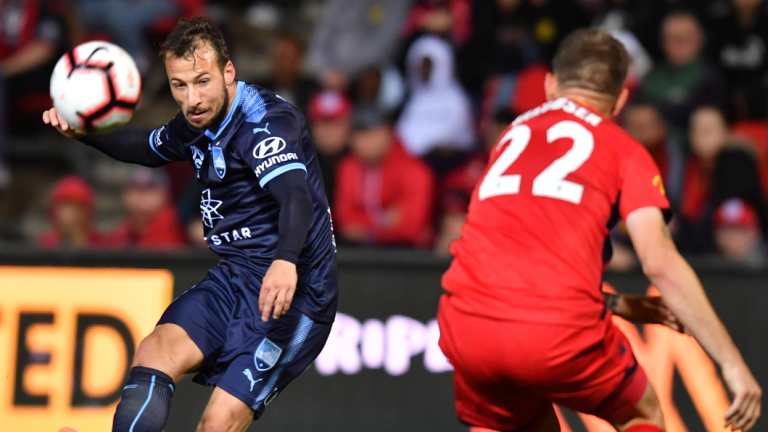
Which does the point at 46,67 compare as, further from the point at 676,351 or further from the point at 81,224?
the point at 676,351

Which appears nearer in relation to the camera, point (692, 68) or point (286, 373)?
point (286, 373)

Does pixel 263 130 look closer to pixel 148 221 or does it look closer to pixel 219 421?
pixel 219 421

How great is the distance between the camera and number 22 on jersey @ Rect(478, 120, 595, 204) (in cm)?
493

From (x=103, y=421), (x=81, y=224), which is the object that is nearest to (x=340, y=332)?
(x=103, y=421)

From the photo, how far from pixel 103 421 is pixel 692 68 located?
5586 millimetres

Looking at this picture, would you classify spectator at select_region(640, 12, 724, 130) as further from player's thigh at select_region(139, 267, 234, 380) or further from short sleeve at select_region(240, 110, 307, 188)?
player's thigh at select_region(139, 267, 234, 380)

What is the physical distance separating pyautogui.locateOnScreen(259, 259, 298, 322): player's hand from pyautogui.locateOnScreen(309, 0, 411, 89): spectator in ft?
22.2

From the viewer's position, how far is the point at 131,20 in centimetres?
1241

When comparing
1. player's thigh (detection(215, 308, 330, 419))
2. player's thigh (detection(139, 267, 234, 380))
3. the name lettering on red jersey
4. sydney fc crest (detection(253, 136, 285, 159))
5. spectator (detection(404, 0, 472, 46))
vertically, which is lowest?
player's thigh (detection(215, 308, 330, 419))

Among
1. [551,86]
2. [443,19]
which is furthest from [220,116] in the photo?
[443,19]

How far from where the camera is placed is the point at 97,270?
8.27 m

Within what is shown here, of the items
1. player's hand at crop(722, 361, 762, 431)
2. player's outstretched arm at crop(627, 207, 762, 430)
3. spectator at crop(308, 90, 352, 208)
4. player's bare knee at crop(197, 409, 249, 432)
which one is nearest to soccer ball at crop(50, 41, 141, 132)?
player's bare knee at crop(197, 409, 249, 432)

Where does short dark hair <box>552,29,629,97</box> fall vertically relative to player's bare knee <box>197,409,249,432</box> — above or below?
above

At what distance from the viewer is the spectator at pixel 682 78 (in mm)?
10742
